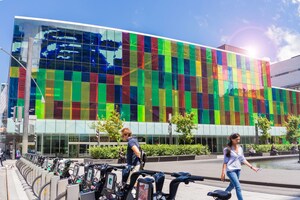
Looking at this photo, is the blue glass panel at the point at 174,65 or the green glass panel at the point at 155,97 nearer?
the green glass panel at the point at 155,97

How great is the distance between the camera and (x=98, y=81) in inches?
1708

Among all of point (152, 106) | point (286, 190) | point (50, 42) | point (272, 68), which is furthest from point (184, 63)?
point (272, 68)

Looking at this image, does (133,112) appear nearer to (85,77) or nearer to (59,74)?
(85,77)

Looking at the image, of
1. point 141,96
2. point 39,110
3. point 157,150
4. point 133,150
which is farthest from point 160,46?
point 133,150

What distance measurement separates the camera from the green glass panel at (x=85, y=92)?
42344mm

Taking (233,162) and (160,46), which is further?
(160,46)

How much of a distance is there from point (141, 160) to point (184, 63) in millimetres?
43451

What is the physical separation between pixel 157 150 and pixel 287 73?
10166cm

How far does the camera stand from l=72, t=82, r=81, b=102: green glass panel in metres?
41.8

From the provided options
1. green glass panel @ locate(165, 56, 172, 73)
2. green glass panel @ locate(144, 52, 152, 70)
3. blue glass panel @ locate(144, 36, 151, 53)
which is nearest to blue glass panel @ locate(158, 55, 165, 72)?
green glass panel @ locate(165, 56, 172, 73)

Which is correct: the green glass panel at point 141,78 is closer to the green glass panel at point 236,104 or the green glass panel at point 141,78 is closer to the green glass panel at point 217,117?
the green glass panel at point 217,117

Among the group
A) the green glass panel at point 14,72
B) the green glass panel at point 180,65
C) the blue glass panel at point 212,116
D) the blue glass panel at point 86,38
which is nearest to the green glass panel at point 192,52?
the green glass panel at point 180,65

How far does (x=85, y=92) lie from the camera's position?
42.6 metres

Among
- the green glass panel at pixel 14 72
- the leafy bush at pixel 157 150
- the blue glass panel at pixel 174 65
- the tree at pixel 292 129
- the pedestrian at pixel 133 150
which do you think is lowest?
the leafy bush at pixel 157 150
